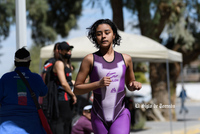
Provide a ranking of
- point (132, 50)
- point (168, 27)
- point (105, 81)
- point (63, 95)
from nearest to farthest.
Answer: point (105, 81) < point (63, 95) < point (132, 50) < point (168, 27)

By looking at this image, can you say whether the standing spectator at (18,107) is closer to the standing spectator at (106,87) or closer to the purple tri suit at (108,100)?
the standing spectator at (106,87)

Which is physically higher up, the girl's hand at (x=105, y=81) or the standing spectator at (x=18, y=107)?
the girl's hand at (x=105, y=81)

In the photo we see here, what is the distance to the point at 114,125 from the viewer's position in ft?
13.7

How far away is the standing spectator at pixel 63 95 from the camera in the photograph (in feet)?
21.9

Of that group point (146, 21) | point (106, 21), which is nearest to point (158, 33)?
point (146, 21)

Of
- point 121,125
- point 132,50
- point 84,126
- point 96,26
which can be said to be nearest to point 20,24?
point 84,126

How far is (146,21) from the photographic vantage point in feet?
53.1

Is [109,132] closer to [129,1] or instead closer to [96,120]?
[96,120]

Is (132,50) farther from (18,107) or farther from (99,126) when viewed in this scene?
(99,126)

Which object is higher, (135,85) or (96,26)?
(96,26)

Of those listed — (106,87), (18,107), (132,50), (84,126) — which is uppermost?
(106,87)

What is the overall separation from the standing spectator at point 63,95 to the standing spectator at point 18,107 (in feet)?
6.72

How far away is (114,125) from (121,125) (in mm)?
70

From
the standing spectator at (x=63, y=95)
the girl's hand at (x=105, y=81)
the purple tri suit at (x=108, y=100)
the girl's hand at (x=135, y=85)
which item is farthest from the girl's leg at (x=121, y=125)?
the standing spectator at (x=63, y=95)
